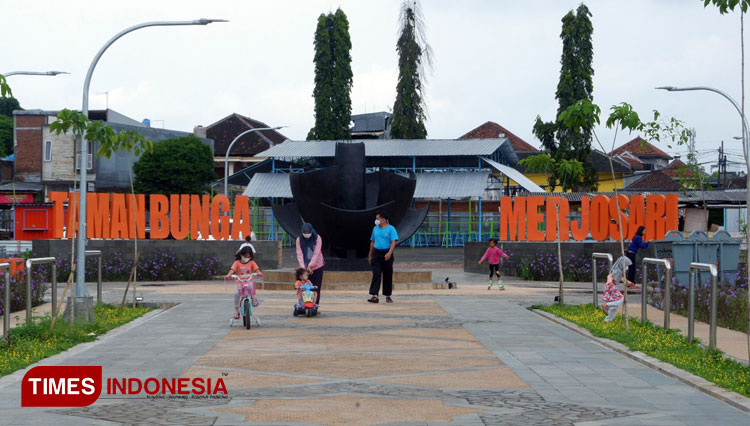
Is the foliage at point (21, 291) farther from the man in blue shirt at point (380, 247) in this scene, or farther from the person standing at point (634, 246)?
the person standing at point (634, 246)

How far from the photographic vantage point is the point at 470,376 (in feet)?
33.1

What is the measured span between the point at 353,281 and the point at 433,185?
26.8m

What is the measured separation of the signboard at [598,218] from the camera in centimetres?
3175

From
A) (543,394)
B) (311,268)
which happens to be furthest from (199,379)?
(311,268)

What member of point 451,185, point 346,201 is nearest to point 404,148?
point 451,185

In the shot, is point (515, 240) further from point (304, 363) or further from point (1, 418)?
point (1, 418)

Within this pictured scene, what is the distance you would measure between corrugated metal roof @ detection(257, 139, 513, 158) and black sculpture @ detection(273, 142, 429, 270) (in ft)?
83.0

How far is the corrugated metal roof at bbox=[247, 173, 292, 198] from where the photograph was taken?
5166 centimetres

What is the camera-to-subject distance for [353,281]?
84.2ft

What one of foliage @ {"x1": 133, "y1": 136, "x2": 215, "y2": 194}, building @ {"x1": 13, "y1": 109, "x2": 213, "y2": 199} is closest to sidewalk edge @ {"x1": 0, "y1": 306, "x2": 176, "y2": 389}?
foliage @ {"x1": 133, "y1": 136, "x2": 215, "y2": 194}

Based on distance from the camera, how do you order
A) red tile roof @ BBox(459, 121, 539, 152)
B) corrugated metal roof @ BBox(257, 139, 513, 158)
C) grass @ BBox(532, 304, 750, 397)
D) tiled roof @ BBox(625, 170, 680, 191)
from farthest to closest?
red tile roof @ BBox(459, 121, 539, 152), tiled roof @ BBox(625, 170, 680, 191), corrugated metal roof @ BBox(257, 139, 513, 158), grass @ BBox(532, 304, 750, 397)

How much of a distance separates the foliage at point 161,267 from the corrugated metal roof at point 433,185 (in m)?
19.5

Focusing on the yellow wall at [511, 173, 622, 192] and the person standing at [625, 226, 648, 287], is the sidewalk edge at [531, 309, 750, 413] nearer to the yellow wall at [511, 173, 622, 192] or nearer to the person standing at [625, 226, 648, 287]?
the person standing at [625, 226, 648, 287]

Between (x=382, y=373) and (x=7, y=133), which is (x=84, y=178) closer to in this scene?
(x=382, y=373)
